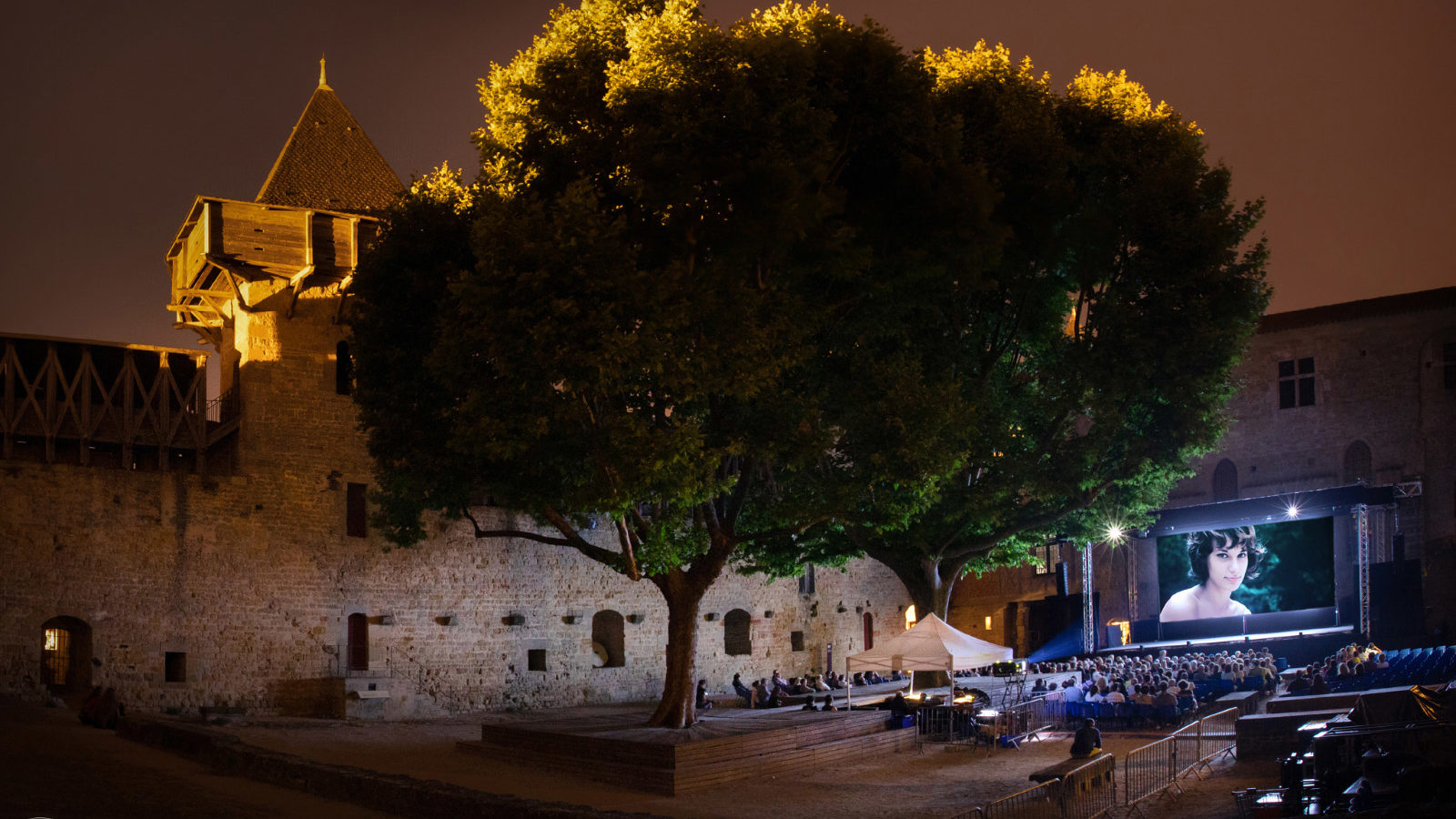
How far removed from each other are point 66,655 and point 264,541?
3622 millimetres

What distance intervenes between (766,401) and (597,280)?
312 centimetres

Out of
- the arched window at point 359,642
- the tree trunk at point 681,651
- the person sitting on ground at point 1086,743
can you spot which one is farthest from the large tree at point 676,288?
the arched window at point 359,642

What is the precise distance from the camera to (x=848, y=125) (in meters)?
16.7

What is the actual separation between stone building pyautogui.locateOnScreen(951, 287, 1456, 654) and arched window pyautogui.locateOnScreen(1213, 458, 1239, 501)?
0.11 feet

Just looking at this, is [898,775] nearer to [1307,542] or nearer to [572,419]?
[572,419]

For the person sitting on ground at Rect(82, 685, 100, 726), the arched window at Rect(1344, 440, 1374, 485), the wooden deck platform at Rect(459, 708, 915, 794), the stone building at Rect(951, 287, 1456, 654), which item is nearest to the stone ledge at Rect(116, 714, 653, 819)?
the person sitting on ground at Rect(82, 685, 100, 726)

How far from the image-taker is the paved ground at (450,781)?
12094 mm

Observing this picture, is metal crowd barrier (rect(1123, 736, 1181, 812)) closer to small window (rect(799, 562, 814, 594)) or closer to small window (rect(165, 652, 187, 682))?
small window (rect(165, 652, 187, 682))

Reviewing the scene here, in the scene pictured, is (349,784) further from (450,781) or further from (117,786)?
(450,781)

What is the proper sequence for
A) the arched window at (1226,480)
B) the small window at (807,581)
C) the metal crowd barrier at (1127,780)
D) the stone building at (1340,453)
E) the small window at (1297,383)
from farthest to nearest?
the arched window at (1226,480) → the small window at (1297,383) → the small window at (807,581) → the stone building at (1340,453) → the metal crowd barrier at (1127,780)

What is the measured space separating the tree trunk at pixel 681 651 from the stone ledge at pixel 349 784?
18.7 feet

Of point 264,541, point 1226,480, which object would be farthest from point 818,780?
point 1226,480

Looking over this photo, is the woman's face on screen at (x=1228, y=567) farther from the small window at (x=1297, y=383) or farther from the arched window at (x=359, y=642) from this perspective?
the arched window at (x=359, y=642)

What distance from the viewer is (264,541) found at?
75.8ft
